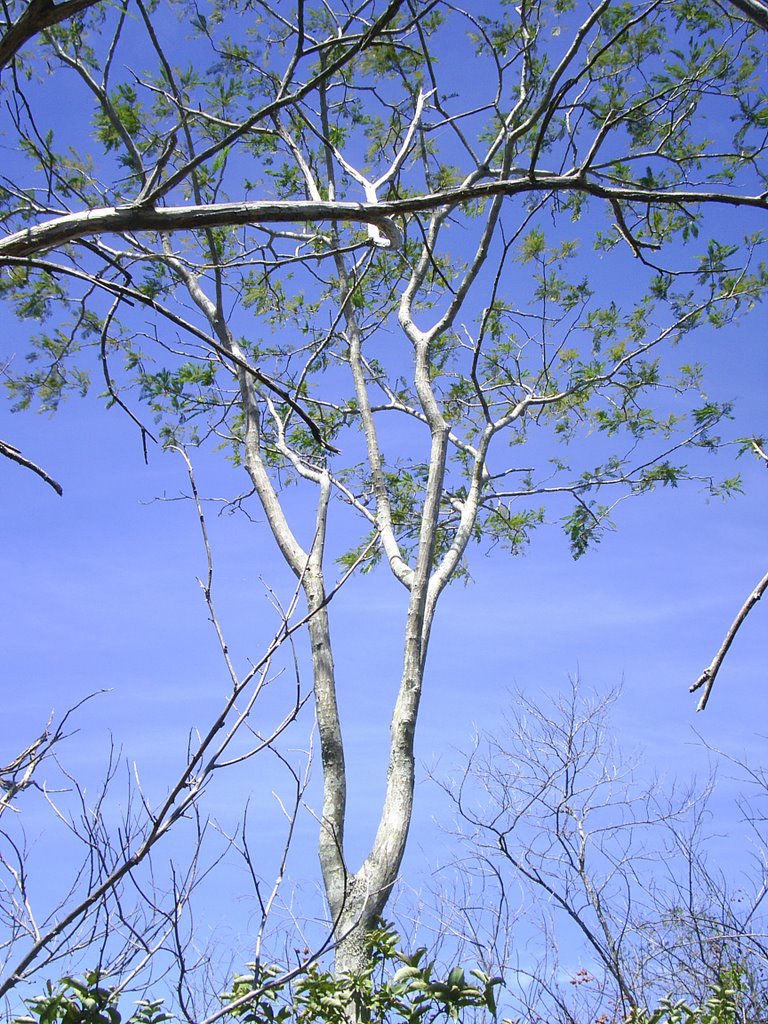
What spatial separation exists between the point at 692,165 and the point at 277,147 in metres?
3.45

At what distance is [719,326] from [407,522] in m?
3.21

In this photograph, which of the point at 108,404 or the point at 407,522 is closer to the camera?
the point at 108,404

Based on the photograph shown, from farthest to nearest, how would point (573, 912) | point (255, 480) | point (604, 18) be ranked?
1. point (255, 480)
2. point (604, 18)
3. point (573, 912)

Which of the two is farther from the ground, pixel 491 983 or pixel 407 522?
pixel 407 522

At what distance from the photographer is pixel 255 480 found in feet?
21.3

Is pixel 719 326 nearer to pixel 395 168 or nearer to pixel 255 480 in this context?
pixel 395 168

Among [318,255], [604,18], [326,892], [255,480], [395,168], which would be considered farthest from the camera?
[255,480]

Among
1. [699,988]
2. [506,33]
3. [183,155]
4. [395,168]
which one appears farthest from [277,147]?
[699,988]

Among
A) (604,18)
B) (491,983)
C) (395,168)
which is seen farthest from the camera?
(604,18)

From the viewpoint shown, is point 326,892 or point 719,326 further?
point 719,326

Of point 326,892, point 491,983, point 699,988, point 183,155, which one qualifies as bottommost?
point 491,983

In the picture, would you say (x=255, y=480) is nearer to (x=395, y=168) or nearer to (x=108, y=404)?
(x=108, y=404)

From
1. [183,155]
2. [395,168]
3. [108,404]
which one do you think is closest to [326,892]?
[108,404]

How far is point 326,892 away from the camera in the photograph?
494 cm
